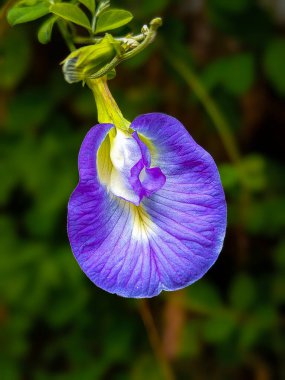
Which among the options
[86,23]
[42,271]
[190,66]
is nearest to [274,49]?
[190,66]

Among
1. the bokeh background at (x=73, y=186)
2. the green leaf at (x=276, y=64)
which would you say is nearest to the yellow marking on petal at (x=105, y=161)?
the bokeh background at (x=73, y=186)

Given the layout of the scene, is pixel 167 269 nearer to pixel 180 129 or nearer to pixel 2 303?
pixel 180 129

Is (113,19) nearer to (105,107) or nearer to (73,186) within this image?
(105,107)

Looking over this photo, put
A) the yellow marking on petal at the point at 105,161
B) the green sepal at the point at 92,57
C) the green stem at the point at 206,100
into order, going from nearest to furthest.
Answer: the green sepal at the point at 92,57 → the yellow marking on petal at the point at 105,161 → the green stem at the point at 206,100

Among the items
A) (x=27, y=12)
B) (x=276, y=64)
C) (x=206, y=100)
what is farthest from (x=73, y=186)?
(x=27, y=12)

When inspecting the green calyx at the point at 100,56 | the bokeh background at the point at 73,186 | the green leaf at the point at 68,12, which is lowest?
the bokeh background at the point at 73,186

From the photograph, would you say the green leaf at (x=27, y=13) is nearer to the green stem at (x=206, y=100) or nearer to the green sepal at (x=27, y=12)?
the green sepal at (x=27, y=12)

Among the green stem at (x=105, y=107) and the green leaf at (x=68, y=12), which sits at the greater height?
the green leaf at (x=68, y=12)

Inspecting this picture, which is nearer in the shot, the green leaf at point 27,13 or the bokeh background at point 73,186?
the green leaf at point 27,13
